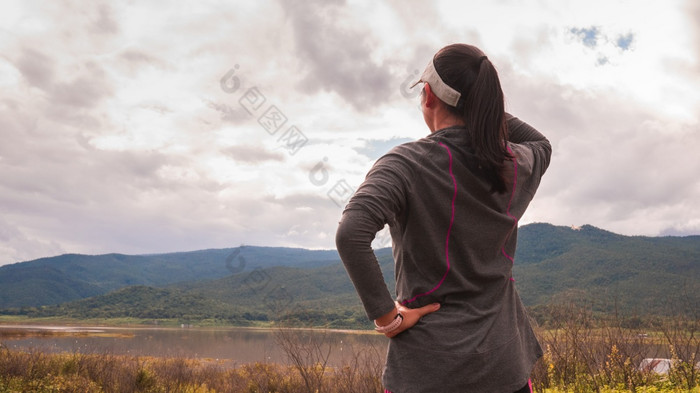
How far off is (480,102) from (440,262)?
462 millimetres

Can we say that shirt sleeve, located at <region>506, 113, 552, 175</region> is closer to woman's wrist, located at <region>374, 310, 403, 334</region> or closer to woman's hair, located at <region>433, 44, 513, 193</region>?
woman's hair, located at <region>433, 44, 513, 193</region>

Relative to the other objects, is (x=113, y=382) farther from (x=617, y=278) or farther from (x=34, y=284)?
(x=34, y=284)

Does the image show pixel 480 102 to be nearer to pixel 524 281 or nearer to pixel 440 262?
pixel 440 262

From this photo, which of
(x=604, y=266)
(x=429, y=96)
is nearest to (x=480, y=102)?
(x=429, y=96)

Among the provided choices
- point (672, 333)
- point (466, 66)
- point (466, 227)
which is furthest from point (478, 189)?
point (672, 333)

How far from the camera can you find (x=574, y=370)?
673cm

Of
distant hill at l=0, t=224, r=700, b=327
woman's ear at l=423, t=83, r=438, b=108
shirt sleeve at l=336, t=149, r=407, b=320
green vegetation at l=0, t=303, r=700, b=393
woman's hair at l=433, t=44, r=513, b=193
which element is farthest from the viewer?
distant hill at l=0, t=224, r=700, b=327

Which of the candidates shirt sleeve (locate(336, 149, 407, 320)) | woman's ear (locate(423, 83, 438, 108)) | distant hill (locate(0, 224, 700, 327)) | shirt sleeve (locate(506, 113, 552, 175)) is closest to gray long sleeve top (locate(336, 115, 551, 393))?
shirt sleeve (locate(336, 149, 407, 320))

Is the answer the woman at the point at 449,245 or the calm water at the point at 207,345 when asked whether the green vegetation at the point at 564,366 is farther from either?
the woman at the point at 449,245

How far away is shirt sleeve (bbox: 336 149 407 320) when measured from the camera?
109cm

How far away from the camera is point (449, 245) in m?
1.20

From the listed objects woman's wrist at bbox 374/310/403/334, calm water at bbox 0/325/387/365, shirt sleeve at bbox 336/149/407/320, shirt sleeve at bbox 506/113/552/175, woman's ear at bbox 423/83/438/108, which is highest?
woman's ear at bbox 423/83/438/108

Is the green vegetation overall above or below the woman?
below

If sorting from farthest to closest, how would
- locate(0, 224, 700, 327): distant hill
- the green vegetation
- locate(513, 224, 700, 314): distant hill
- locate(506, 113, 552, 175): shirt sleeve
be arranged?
1. locate(0, 224, 700, 327): distant hill
2. locate(513, 224, 700, 314): distant hill
3. the green vegetation
4. locate(506, 113, 552, 175): shirt sleeve
